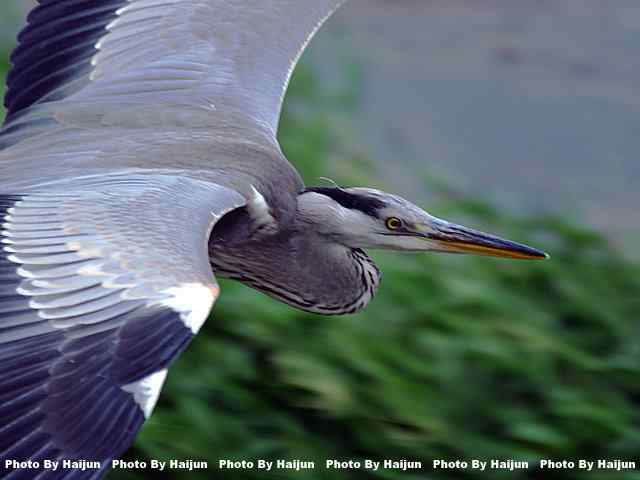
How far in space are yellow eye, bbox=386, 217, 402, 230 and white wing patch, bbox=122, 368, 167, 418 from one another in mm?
1113

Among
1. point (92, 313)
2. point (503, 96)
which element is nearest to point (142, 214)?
point (92, 313)

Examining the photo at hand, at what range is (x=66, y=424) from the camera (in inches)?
102

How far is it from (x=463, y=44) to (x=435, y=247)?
3.32 m

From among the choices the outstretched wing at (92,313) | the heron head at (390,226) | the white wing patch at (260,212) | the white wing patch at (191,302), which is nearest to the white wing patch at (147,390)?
the outstretched wing at (92,313)

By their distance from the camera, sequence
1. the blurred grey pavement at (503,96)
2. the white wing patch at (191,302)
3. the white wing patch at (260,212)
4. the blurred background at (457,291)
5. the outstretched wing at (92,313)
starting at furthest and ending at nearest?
the blurred grey pavement at (503,96) < the blurred background at (457,291) < the white wing patch at (260,212) < the white wing patch at (191,302) < the outstretched wing at (92,313)

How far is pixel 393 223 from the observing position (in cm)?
363

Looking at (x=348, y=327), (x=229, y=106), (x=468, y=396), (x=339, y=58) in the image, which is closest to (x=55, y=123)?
(x=229, y=106)

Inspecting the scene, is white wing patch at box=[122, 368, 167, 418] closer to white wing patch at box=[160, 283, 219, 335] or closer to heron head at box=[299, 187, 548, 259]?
white wing patch at box=[160, 283, 219, 335]

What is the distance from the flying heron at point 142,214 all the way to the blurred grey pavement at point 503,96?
1.60m

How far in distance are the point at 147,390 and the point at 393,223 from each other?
1158 millimetres

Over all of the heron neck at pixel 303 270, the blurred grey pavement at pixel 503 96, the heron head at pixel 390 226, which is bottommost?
the blurred grey pavement at pixel 503 96

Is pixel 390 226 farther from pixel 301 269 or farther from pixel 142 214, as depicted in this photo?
pixel 142 214

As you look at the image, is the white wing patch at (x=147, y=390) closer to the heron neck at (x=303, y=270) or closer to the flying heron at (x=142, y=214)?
the flying heron at (x=142, y=214)

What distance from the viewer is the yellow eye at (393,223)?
362 cm
